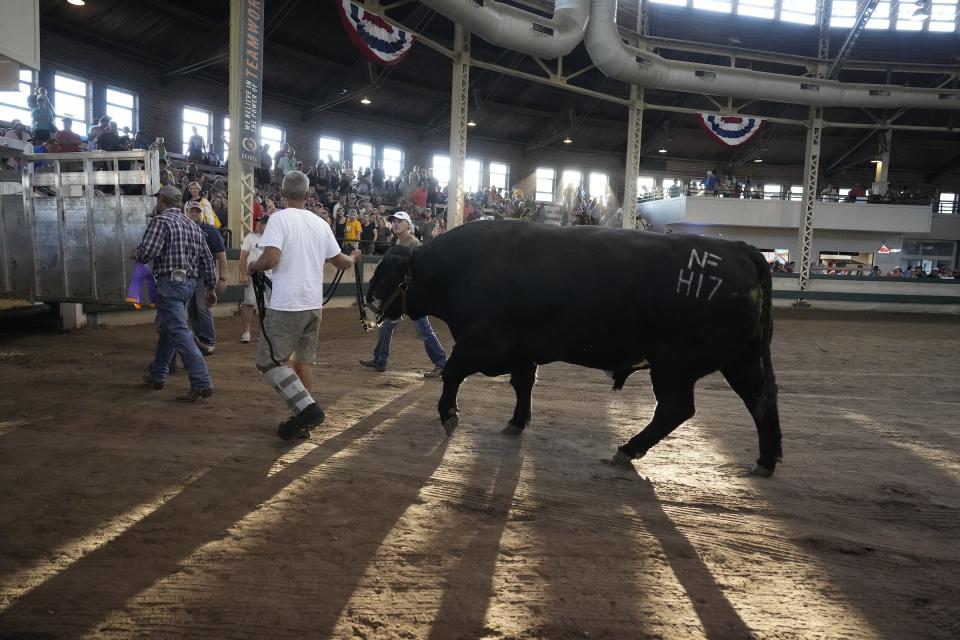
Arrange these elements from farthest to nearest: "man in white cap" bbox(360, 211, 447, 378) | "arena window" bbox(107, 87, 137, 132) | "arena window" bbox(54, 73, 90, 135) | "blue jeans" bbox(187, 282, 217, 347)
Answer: "arena window" bbox(107, 87, 137, 132)
"arena window" bbox(54, 73, 90, 135)
"blue jeans" bbox(187, 282, 217, 347)
"man in white cap" bbox(360, 211, 447, 378)

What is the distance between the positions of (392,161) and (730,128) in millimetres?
14593

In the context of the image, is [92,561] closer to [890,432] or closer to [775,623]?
[775,623]

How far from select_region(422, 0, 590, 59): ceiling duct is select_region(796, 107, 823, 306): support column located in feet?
38.0

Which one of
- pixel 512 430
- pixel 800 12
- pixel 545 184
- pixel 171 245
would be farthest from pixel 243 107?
pixel 545 184

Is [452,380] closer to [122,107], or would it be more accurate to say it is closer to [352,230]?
[352,230]

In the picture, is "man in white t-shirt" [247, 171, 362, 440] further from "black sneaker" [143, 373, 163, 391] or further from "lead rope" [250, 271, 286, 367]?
"black sneaker" [143, 373, 163, 391]

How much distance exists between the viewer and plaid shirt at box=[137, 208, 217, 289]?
5.94 meters

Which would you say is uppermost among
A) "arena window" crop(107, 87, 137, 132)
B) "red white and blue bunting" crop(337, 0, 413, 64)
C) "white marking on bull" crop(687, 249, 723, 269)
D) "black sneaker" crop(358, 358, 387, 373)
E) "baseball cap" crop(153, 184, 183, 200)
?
"red white and blue bunting" crop(337, 0, 413, 64)

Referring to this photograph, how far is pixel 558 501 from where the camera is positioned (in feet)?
12.8

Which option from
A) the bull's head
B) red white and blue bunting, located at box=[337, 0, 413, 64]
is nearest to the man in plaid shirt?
the bull's head

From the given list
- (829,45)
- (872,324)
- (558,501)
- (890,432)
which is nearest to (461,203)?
(872,324)

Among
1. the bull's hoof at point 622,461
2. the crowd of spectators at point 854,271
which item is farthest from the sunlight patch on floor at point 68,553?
the crowd of spectators at point 854,271

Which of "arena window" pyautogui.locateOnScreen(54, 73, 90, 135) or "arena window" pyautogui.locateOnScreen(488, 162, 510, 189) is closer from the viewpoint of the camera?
"arena window" pyautogui.locateOnScreen(54, 73, 90, 135)

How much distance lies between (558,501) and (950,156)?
40.2 m
